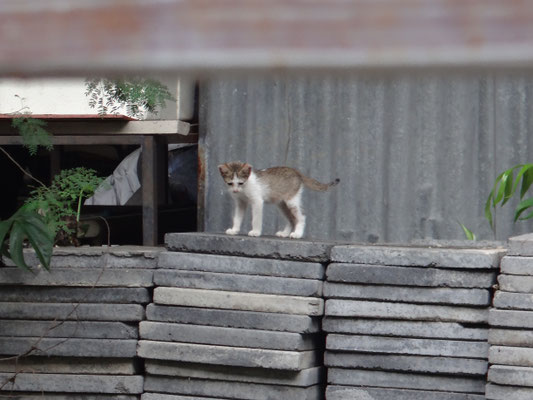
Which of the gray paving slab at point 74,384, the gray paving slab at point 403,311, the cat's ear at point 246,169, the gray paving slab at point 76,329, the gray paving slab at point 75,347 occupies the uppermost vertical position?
the cat's ear at point 246,169

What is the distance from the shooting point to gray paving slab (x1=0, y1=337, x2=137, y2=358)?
586 centimetres

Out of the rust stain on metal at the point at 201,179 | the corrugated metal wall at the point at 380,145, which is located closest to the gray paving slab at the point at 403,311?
the corrugated metal wall at the point at 380,145

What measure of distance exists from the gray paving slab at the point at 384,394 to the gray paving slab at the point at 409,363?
130 millimetres

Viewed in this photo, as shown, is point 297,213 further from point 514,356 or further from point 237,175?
point 514,356

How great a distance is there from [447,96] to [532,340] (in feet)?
7.49

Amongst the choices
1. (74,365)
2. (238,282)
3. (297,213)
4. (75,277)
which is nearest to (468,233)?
(297,213)

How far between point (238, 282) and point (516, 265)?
169 cm

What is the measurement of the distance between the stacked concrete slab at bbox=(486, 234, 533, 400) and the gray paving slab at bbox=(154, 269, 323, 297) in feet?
3.58

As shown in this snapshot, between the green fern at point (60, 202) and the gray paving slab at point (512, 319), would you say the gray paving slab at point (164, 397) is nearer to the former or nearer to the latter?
the green fern at point (60, 202)

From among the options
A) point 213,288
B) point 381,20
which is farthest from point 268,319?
point 381,20

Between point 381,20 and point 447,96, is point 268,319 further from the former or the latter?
point 381,20

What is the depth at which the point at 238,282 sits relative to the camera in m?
5.73

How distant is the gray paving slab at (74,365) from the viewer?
5.93 meters

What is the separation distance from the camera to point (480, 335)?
5.32m
